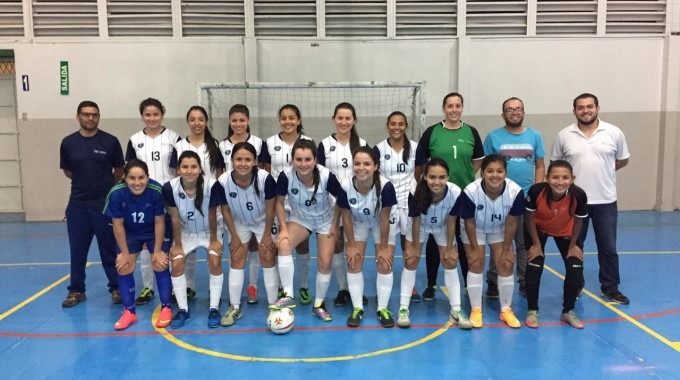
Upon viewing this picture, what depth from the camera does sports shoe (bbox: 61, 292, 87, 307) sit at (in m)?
4.73

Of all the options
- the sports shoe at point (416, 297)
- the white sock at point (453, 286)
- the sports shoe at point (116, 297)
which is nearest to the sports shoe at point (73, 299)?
the sports shoe at point (116, 297)

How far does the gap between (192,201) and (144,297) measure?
1.24 meters

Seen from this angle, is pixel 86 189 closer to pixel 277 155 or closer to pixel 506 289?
pixel 277 155

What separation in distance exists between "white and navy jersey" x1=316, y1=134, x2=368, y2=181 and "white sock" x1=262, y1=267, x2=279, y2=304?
104 cm

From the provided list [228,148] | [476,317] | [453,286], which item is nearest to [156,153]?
[228,148]

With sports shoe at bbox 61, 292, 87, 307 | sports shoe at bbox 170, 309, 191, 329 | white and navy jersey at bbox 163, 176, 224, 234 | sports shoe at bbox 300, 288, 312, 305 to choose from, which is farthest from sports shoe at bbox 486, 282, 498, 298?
sports shoe at bbox 61, 292, 87, 307

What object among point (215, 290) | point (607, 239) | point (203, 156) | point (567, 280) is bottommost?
point (215, 290)

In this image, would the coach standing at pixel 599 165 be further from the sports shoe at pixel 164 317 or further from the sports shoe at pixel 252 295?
the sports shoe at pixel 164 317

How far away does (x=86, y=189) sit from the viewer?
4.74 meters

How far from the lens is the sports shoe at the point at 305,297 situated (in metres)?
4.79

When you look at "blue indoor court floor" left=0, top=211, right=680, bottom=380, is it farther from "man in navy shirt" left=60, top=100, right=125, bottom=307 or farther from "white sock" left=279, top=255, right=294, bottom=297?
"man in navy shirt" left=60, top=100, right=125, bottom=307

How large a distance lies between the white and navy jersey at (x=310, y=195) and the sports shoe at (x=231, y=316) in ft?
3.24

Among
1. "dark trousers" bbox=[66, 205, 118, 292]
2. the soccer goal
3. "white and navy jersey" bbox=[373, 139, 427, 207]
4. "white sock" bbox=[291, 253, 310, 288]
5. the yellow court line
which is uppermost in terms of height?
the soccer goal

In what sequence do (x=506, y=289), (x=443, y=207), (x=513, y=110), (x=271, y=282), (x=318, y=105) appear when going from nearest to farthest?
1. (x=443, y=207)
2. (x=506, y=289)
3. (x=271, y=282)
4. (x=513, y=110)
5. (x=318, y=105)
